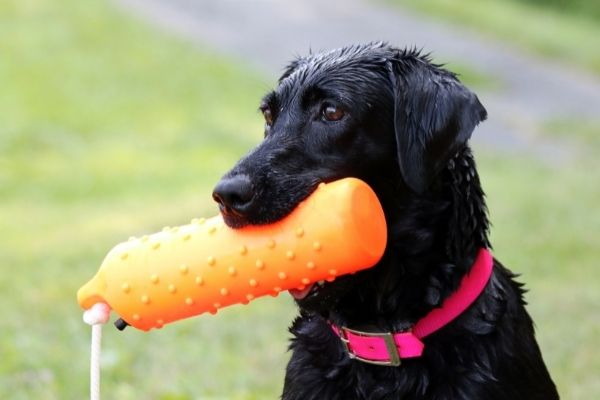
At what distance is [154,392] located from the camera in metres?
5.66

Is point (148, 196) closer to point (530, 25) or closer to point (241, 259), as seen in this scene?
point (241, 259)

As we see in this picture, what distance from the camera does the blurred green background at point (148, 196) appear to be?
20.2ft

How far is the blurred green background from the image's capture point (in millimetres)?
6145

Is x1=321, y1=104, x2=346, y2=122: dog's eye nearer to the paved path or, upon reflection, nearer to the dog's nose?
the dog's nose

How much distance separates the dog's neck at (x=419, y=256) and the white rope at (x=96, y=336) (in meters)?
0.97

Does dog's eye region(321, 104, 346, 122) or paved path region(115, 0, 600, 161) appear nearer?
dog's eye region(321, 104, 346, 122)

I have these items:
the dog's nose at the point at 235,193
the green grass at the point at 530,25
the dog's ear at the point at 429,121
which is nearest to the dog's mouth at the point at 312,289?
the dog's nose at the point at 235,193

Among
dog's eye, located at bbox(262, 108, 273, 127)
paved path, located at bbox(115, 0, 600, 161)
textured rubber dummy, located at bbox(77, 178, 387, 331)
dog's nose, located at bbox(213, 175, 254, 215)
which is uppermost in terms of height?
paved path, located at bbox(115, 0, 600, 161)

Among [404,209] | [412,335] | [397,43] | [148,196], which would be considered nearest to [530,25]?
[397,43]

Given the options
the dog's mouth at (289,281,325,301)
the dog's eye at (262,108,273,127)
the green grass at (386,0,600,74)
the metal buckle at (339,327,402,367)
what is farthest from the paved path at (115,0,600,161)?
the dog's mouth at (289,281,325,301)

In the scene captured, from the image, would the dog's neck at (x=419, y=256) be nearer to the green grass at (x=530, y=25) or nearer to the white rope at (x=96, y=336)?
the white rope at (x=96, y=336)

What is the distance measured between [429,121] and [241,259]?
89 centimetres

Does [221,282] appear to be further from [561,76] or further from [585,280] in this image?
[561,76]

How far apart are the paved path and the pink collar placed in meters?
11.1
